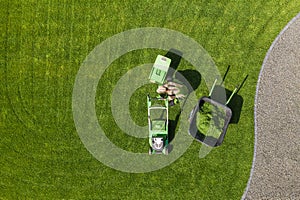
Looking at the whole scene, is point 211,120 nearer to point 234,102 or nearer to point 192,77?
point 234,102

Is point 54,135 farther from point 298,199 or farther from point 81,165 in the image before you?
point 298,199

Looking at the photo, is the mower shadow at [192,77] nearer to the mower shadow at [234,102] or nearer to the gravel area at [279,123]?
the mower shadow at [234,102]

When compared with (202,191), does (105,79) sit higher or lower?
higher

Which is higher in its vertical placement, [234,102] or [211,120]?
[234,102]

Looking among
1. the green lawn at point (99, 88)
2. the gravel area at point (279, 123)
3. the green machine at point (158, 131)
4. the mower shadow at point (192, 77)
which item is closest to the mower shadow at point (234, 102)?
the green lawn at point (99, 88)

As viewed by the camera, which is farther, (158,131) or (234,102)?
(234,102)

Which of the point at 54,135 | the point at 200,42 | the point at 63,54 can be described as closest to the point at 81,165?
the point at 54,135

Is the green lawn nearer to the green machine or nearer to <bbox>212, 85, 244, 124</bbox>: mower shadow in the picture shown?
<bbox>212, 85, 244, 124</bbox>: mower shadow

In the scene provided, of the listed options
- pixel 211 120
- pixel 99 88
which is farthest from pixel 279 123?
pixel 99 88
